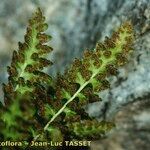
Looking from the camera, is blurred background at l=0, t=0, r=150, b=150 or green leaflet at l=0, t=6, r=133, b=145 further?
blurred background at l=0, t=0, r=150, b=150

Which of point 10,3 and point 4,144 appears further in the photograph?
point 10,3

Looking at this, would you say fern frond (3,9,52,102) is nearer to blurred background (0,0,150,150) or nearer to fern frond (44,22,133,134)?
fern frond (44,22,133,134)

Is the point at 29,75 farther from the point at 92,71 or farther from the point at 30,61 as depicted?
the point at 92,71

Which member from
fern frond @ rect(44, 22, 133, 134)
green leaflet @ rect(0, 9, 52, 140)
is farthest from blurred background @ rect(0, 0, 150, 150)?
green leaflet @ rect(0, 9, 52, 140)

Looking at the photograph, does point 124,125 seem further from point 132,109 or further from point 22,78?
point 22,78

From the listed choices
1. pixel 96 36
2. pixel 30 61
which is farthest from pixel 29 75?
pixel 96 36

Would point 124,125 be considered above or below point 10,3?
below

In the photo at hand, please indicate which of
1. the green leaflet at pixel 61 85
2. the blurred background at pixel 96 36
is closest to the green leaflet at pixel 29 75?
the green leaflet at pixel 61 85

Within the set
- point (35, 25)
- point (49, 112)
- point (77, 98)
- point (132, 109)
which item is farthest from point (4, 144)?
point (132, 109)
